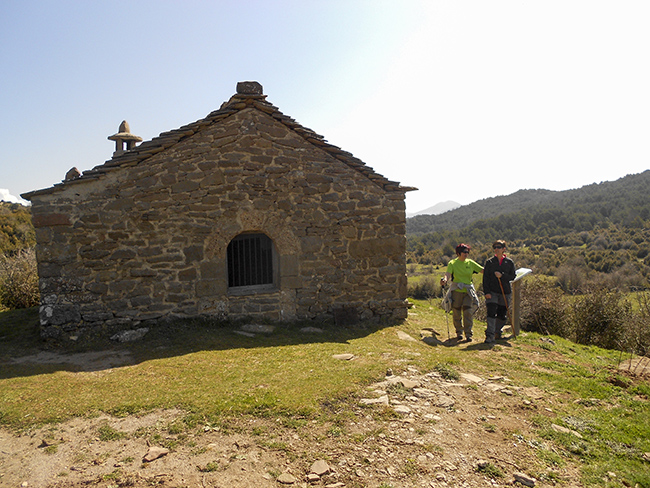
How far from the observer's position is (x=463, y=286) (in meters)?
7.85

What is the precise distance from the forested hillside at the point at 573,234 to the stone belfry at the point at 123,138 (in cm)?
2029

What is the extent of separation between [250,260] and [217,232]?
46.8 inches

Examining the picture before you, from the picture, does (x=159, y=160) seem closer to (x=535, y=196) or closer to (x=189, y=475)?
(x=189, y=475)

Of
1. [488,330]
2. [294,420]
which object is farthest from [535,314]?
[294,420]

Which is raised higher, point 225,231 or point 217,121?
point 217,121

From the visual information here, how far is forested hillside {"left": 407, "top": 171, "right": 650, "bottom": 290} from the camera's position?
22.9 metres

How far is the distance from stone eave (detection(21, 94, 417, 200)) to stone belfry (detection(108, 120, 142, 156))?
17.0 ft

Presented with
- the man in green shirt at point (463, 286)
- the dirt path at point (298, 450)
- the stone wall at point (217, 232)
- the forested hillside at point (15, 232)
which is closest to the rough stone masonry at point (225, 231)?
the stone wall at point (217, 232)

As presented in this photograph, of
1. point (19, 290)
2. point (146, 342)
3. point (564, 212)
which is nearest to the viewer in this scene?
point (146, 342)

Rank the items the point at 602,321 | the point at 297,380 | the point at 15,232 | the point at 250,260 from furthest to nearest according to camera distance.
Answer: the point at 15,232 → the point at 602,321 → the point at 250,260 → the point at 297,380

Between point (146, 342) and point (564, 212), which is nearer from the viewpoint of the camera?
point (146, 342)

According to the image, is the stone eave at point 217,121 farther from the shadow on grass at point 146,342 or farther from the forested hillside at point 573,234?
the forested hillside at point 573,234

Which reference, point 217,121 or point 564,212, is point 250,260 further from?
point 564,212


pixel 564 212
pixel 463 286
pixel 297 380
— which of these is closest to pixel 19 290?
pixel 297 380
